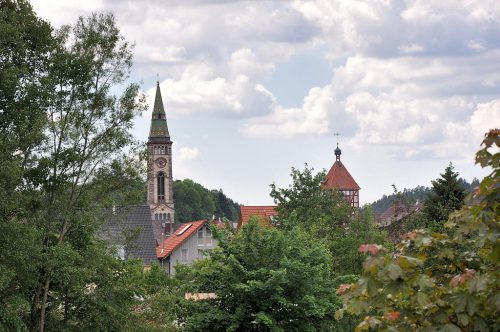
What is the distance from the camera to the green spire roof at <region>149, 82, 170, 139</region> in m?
174

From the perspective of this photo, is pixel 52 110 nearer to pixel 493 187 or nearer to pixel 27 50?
pixel 27 50

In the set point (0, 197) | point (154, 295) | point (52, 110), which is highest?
point (52, 110)

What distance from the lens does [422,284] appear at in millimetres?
6902

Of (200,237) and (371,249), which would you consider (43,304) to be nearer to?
(371,249)

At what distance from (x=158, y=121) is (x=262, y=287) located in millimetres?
150208

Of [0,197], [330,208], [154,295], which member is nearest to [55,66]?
[0,197]

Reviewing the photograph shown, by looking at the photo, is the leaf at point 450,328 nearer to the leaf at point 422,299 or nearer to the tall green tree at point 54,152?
the leaf at point 422,299

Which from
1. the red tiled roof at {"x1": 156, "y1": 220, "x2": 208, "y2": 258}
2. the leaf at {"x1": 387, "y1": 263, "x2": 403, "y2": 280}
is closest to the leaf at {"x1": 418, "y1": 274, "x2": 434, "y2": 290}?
the leaf at {"x1": 387, "y1": 263, "x2": 403, "y2": 280}

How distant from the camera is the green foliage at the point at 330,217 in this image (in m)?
43.6

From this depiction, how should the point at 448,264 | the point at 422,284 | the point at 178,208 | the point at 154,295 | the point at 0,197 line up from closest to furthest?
the point at 422,284 < the point at 448,264 < the point at 0,197 < the point at 154,295 < the point at 178,208

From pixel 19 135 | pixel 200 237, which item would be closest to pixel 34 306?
pixel 19 135

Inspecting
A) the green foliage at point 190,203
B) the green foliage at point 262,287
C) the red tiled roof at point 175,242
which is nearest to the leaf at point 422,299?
the green foliage at point 262,287

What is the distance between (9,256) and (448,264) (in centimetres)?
1950

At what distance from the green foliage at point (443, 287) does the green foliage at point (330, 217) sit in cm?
3381
